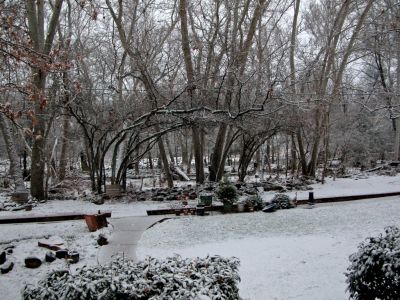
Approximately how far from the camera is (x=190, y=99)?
13.7 m

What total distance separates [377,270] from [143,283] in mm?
2395

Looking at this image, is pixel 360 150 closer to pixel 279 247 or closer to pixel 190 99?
pixel 190 99

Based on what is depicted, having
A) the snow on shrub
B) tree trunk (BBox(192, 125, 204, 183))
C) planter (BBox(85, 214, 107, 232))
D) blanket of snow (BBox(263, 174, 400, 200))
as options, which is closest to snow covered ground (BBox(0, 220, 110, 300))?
planter (BBox(85, 214, 107, 232))

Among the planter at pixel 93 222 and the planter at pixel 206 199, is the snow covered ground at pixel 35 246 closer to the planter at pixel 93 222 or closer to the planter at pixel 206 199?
the planter at pixel 93 222

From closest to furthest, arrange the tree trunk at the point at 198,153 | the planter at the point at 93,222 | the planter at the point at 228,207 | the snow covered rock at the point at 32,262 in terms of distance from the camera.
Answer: the snow covered rock at the point at 32,262 < the planter at the point at 93,222 < the planter at the point at 228,207 < the tree trunk at the point at 198,153

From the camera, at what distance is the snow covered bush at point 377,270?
401cm

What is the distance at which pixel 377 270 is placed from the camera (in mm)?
4176

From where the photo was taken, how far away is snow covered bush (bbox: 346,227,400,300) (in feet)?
13.1

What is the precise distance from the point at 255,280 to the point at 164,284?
296 cm

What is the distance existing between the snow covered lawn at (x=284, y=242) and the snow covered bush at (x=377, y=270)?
1123 mm

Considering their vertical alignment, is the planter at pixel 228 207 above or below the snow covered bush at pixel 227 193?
below

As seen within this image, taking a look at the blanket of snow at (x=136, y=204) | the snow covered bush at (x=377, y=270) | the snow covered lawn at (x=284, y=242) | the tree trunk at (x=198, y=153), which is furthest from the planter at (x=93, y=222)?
the tree trunk at (x=198, y=153)

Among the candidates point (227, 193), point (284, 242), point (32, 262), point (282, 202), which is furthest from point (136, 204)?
point (32, 262)

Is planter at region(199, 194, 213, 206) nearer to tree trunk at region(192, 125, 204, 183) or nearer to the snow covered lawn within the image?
the snow covered lawn
